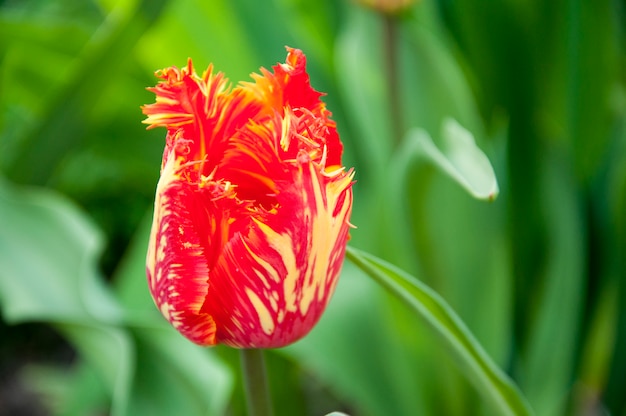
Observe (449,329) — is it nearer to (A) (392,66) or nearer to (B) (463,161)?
(B) (463,161)

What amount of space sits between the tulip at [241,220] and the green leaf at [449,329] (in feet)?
0.16

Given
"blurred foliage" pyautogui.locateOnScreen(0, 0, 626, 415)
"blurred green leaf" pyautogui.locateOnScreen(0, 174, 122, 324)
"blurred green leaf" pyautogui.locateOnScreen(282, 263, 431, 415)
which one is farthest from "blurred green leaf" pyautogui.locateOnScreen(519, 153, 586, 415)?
"blurred green leaf" pyautogui.locateOnScreen(0, 174, 122, 324)

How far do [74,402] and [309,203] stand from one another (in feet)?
2.69

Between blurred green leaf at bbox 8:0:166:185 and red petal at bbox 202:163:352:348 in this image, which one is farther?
blurred green leaf at bbox 8:0:166:185

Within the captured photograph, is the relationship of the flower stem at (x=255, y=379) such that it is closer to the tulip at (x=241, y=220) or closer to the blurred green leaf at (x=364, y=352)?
the tulip at (x=241, y=220)

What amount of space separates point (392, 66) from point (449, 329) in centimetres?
33

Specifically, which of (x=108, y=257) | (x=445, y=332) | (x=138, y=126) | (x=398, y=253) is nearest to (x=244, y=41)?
(x=138, y=126)

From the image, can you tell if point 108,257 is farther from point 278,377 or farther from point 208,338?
point 208,338

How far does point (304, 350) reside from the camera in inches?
32.6

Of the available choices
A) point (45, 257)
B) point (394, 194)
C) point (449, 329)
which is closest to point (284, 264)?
point (449, 329)

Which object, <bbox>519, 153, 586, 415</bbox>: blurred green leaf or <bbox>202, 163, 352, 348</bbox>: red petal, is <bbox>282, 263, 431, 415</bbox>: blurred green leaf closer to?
<bbox>519, 153, 586, 415</bbox>: blurred green leaf

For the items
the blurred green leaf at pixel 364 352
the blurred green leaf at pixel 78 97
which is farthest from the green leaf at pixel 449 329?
the blurred green leaf at pixel 78 97

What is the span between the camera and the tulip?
34cm

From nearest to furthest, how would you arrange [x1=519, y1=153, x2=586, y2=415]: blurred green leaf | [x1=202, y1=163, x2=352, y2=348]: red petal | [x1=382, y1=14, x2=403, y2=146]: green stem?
[x1=202, y1=163, x2=352, y2=348]: red petal, [x1=382, y1=14, x2=403, y2=146]: green stem, [x1=519, y1=153, x2=586, y2=415]: blurred green leaf
